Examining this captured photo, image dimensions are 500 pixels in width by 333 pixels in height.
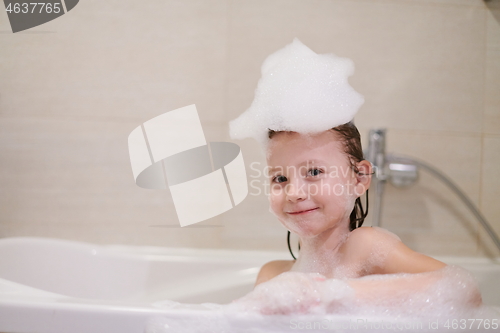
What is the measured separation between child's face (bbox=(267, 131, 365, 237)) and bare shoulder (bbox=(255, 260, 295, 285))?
0.18 metres

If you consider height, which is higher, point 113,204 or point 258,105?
point 258,105

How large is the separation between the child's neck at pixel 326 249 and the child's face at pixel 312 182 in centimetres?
3

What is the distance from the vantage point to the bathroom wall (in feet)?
3.51

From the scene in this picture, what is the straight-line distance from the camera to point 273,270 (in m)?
0.83

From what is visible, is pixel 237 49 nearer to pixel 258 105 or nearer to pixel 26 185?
pixel 258 105

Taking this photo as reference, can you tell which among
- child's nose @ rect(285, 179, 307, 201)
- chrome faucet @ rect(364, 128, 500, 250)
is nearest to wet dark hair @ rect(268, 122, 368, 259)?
child's nose @ rect(285, 179, 307, 201)

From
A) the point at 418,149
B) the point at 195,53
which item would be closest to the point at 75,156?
the point at 195,53

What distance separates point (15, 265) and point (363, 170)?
954 millimetres

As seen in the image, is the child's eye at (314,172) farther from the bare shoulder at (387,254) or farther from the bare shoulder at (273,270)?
the bare shoulder at (273,270)

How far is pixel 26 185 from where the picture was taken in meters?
1.08

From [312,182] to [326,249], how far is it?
15 centimetres

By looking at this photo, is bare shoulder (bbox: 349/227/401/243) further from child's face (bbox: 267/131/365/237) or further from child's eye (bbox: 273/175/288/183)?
child's eye (bbox: 273/175/288/183)

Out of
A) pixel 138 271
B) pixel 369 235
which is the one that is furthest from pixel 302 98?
pixel 138 271

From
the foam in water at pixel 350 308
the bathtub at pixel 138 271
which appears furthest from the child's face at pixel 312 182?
the bathtub at pixel 138 271
